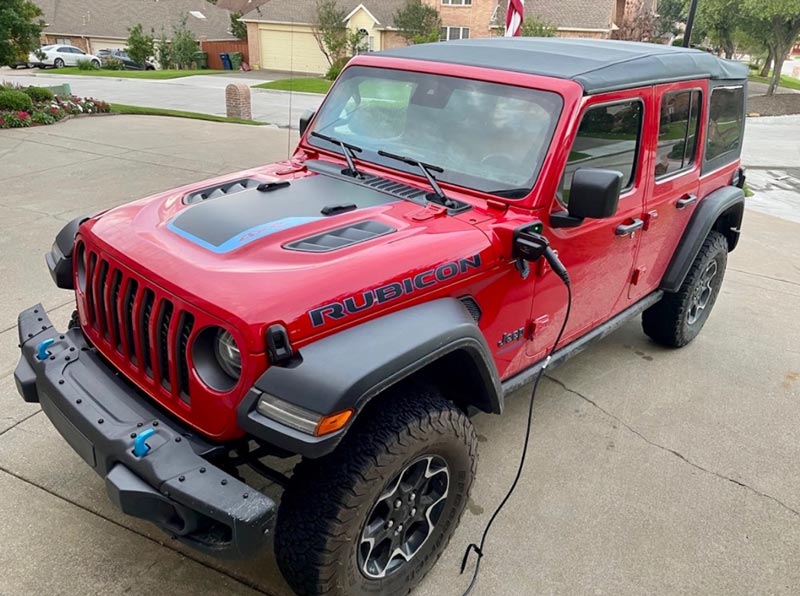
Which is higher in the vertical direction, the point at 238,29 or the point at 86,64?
A: the point at 238,29

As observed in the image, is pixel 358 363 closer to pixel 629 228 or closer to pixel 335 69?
pixel 629 228

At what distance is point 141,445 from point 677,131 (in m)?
3.24

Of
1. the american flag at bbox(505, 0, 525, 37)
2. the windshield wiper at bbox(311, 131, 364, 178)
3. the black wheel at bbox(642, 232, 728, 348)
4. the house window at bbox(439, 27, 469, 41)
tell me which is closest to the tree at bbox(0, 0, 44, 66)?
the american flag at bbox(505, 0, 525, 37)

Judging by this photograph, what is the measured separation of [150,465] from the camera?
1996 millimetres

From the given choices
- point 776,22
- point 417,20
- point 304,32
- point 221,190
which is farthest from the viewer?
point 304,32

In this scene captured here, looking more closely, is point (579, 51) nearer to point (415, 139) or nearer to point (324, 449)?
point (415, 139)

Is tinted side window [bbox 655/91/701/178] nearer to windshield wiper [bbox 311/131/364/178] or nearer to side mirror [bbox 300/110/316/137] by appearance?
windshield wiper [bbox 311/131/364/178]

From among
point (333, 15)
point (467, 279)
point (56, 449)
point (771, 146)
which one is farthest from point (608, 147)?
point (333, 15)

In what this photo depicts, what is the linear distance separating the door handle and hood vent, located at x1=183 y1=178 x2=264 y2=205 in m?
1.82

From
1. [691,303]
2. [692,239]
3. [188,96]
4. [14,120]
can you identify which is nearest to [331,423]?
[692,239]

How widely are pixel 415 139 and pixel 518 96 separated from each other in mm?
535

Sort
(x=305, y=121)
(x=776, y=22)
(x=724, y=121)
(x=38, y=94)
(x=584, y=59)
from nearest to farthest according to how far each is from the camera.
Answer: (x=584, y=59), (x=305, y=121), (x=724, y=121), (x=38, y=94), (x=776, y=22)

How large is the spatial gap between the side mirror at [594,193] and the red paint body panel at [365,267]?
20 cm

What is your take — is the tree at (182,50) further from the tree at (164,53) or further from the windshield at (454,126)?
the windshield at (454,126)
